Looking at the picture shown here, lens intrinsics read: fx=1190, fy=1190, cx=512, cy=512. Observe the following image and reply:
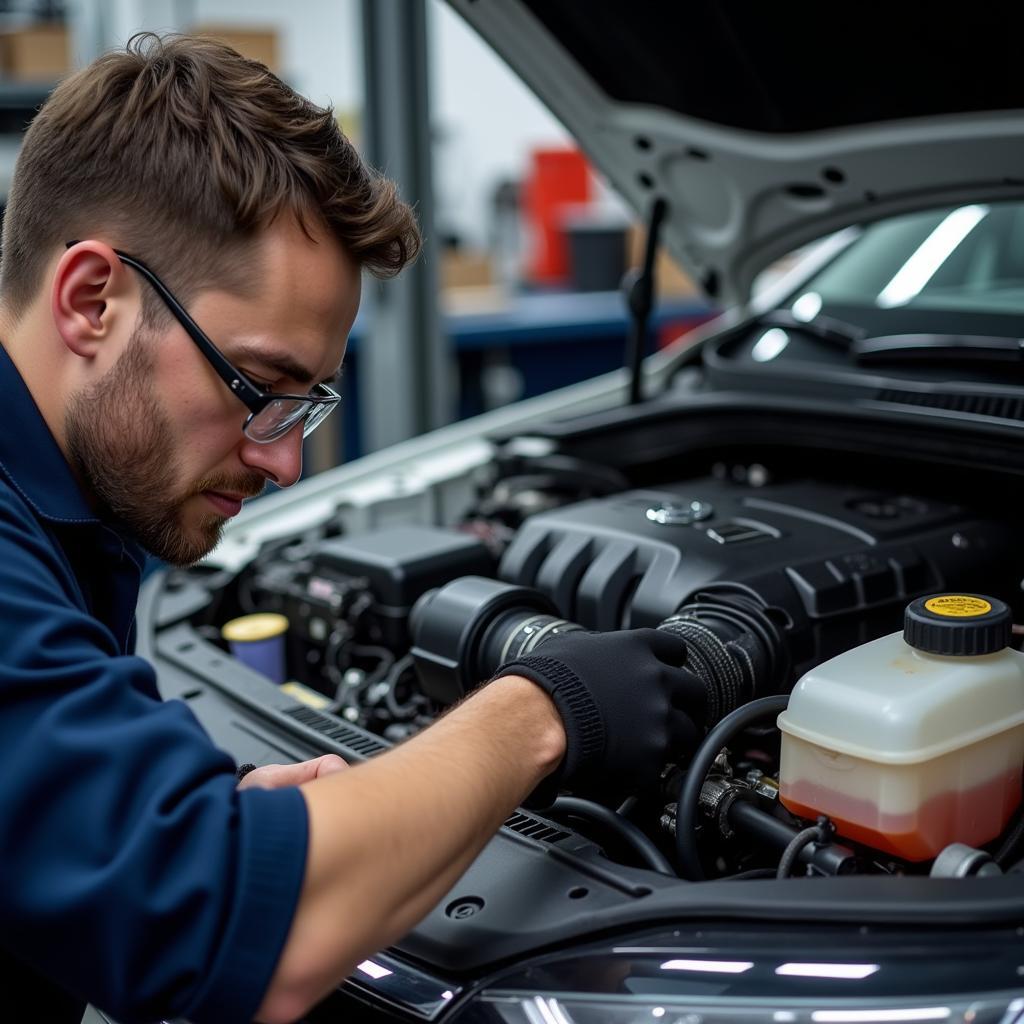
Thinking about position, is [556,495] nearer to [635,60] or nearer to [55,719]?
[635,60]

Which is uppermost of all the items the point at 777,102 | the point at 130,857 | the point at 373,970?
the point at 777,102

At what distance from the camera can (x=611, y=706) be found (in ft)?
3.41

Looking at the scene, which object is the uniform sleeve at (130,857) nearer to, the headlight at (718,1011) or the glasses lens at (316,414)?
the headlight at (718,1011)

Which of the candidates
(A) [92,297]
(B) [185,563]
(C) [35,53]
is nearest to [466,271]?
(C) [35,53]

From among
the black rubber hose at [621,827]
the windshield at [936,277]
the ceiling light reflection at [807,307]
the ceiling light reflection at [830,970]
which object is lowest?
the black rubber hose at [621,827]

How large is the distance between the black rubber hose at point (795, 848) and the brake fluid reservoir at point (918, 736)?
3 centimetres

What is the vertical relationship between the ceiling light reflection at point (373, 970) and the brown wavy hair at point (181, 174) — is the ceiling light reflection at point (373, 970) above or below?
below

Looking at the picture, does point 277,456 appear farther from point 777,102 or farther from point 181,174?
point 777,102

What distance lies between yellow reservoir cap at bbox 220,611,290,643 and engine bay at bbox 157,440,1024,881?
0.04 ft

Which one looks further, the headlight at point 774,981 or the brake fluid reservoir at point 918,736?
the brake fluid reservoir at point 918,736

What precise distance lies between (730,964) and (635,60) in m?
1.42

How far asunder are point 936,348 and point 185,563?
3.76 feet

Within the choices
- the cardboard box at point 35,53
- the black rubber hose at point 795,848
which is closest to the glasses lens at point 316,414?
the black rubber hose at point 795,848

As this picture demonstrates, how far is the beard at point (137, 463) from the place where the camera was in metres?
1.03
